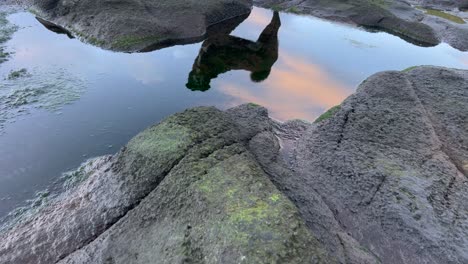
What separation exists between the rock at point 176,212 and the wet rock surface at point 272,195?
0.02 m

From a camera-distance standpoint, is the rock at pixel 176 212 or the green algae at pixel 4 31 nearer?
the rock at pixel 176 212

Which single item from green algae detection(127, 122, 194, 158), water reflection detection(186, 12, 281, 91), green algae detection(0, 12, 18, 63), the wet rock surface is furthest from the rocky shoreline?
green algae detection(127, 122, 194, 158)

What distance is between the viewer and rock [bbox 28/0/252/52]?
17.3 metres

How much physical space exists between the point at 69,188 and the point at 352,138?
24.1ft

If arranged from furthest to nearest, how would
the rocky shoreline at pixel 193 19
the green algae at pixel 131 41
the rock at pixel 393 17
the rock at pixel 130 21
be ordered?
the rock at pixel 393 17, the rocky shoreline at pixel 193 19, the rock at pixel 130 21, the green algae at pixel 131 41

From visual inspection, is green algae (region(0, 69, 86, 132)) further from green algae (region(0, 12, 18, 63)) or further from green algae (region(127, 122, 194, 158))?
green algae (region(127, 122, 194, 158))

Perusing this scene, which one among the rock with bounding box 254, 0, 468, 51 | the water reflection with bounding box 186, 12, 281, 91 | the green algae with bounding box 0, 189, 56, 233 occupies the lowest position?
the rock with bounding box 254, 0, 468, 51

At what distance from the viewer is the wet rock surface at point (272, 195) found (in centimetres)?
619

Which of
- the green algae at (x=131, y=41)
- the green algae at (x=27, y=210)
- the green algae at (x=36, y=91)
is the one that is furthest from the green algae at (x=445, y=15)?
the green algae at (x=27, y=210)

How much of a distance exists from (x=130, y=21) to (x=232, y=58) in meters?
5.04

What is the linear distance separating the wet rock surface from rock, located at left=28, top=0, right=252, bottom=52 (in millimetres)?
8366

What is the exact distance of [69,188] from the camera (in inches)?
370

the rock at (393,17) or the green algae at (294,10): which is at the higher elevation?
the green algae at (294,10)

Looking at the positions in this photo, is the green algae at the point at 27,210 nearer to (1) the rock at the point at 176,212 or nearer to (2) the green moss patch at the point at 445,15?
(1) the rock at the point at 176,212
